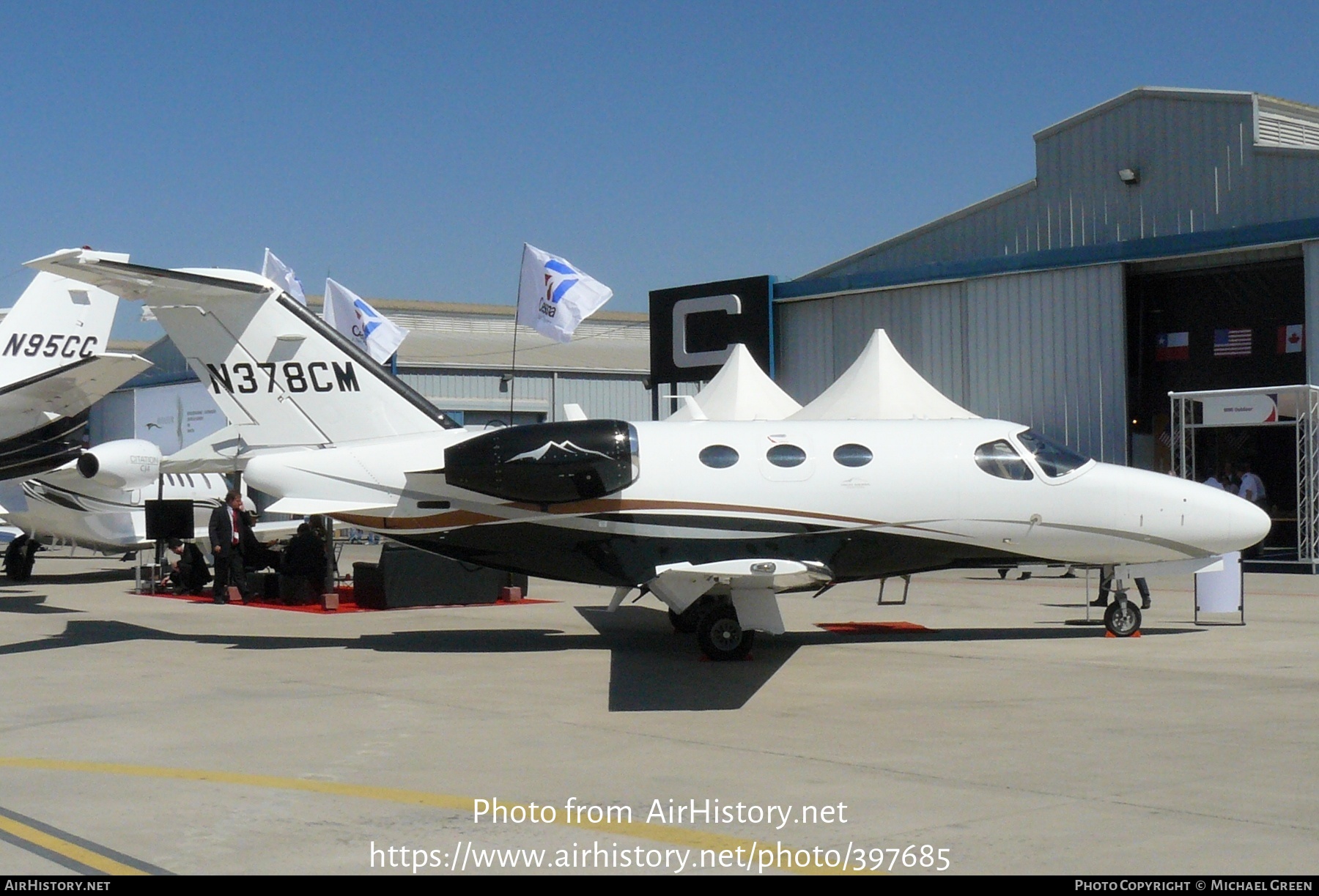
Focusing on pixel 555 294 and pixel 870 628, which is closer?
pixel 870 628

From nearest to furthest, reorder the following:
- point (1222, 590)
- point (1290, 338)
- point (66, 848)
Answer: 1. point (66, 848)
2. point (1222, 590)
3. point (1290, 338)

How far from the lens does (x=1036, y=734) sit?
1004 centimetres

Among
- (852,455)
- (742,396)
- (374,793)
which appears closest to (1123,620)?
(852,455)

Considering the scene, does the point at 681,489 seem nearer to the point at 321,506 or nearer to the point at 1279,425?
the point at 321,506

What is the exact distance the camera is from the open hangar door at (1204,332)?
2716 cm

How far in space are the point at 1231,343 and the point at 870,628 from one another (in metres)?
14.9

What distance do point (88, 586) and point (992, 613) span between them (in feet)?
59.3

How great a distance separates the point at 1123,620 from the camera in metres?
16.1

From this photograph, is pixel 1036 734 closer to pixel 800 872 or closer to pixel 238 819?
pixel 800 872

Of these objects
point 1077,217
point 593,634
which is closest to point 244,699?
point 593,634

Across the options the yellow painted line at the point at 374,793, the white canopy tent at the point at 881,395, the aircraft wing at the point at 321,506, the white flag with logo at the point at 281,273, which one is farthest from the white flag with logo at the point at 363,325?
the yellow painted line at the point at 374,793

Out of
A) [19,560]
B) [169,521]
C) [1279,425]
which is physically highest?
[1279,425]

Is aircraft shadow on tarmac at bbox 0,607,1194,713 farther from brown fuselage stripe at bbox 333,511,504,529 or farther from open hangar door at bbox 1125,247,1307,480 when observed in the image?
open hangar door at bbox 1125,247,1307,480

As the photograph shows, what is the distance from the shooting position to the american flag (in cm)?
2792
